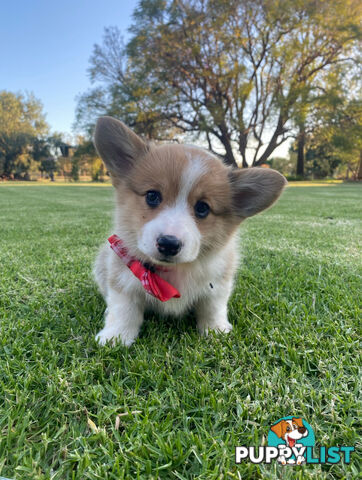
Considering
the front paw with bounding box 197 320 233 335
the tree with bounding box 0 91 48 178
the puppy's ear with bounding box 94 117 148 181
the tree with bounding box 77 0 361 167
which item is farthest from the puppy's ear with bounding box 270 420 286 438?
the tree with bounding box 0 91 48 178

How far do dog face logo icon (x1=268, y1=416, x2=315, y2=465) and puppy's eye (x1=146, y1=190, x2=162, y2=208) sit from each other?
1.09 m

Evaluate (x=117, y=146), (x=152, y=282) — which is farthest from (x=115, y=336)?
(x=117, y=146)

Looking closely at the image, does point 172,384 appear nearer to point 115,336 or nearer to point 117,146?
point 115,336

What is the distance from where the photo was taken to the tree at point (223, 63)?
2273cm

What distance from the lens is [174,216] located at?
150 centimetres

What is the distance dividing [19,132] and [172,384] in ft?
157

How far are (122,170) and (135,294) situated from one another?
28.8 inches

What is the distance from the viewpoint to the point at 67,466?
92 centimetres

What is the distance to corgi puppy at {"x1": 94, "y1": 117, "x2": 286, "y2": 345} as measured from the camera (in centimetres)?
159

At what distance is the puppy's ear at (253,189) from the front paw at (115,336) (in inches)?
35.8

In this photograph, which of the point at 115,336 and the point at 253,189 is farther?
the point at 253,189

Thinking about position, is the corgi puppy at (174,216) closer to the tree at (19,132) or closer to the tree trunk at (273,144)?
the tree trunk at (273,144)

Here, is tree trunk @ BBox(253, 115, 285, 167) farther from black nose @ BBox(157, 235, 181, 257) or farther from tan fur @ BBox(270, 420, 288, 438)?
tan fur @ BBox(270, 420, 288, 438)

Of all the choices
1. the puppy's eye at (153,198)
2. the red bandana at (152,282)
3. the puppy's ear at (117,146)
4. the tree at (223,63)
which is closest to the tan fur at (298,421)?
the red bandana at (152,282)
